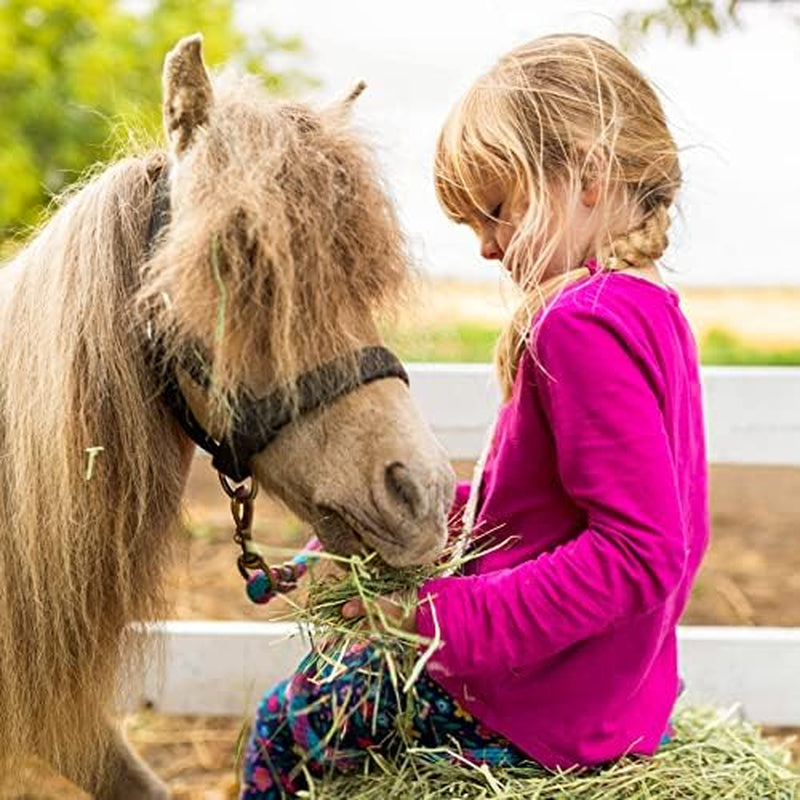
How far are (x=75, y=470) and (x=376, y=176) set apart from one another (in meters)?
0.65

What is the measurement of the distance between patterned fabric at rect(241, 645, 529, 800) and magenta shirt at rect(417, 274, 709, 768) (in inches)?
2.4

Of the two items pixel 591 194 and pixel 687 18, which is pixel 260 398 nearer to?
pixel 591 194

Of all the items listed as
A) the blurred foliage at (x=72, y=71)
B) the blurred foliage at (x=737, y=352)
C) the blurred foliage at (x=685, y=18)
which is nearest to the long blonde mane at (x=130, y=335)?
the blurred foliage at (x=685, y=18)

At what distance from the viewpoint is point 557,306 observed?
5.96ft

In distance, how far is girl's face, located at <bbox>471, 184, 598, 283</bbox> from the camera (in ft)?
6.31

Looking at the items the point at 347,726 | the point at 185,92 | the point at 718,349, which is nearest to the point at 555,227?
the point at 185,92

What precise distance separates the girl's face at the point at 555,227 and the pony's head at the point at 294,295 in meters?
0.21

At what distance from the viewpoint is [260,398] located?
1771 mm

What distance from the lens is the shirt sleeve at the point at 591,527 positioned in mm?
1759

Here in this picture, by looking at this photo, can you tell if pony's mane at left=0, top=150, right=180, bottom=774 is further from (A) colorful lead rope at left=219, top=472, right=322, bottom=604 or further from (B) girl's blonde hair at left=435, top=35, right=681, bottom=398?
(B) girl's blonde hair at left=435, top=35, right=681, bottom=398

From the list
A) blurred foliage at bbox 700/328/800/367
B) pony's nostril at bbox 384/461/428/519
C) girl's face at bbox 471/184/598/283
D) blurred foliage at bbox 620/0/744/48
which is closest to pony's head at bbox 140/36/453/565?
pony's nostril at bbox 384/461/428/519

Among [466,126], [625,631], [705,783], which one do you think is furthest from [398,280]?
[705,783]

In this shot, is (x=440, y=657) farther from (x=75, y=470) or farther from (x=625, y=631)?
(x=75, y=470)

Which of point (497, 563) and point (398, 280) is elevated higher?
point (398, 280)
